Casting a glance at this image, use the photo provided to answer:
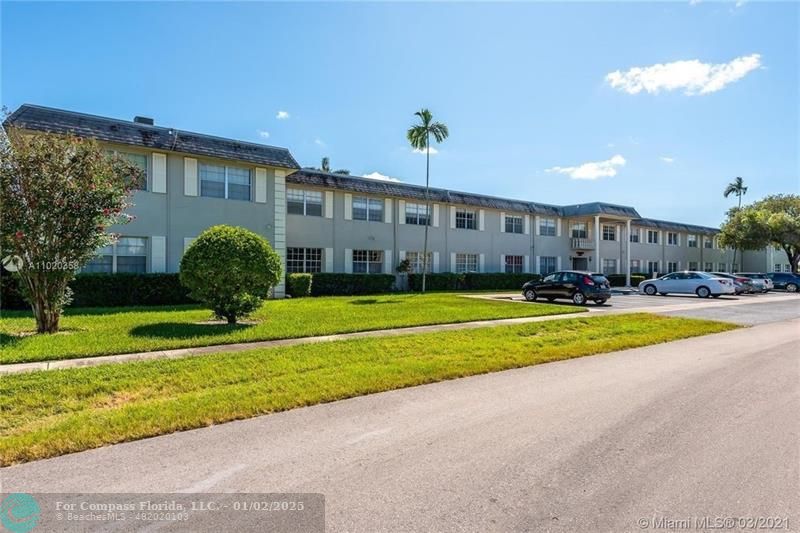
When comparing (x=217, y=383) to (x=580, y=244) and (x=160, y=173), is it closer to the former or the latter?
(x=160, y=173)

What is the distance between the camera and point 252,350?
8352 millimetres

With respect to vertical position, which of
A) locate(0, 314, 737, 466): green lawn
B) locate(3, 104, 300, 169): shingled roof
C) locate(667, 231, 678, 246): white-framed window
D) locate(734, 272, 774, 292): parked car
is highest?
locate(3, 104, 300, 169): shingled roof

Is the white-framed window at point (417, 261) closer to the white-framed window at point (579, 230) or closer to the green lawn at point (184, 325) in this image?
the green lawn at point (184, 325)

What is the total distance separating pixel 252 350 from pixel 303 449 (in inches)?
175

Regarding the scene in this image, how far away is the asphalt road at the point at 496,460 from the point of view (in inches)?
127

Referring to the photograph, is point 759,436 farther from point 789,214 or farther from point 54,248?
point 789,214

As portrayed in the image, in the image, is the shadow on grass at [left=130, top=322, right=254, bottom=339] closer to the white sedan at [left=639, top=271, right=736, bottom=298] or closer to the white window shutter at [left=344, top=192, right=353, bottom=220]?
the white window shutter at [left=344, top=192, right=353, bottom=220]

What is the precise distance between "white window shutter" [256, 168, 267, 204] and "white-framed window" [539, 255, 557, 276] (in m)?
23.4

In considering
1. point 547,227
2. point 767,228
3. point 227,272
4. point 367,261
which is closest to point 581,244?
point 547,227

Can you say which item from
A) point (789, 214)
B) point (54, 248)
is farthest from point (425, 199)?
point (789, 214)

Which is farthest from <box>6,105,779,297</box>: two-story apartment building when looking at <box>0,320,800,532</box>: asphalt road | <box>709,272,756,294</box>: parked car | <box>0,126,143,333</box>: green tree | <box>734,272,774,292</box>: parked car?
<box>0,320,800,532</box>: asphalt road

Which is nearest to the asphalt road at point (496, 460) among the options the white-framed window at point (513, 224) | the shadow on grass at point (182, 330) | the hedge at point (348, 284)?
the shadow on grass at point (182, 330)

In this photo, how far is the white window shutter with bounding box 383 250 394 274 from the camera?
2777cm

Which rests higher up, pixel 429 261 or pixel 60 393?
pixel 429 261
